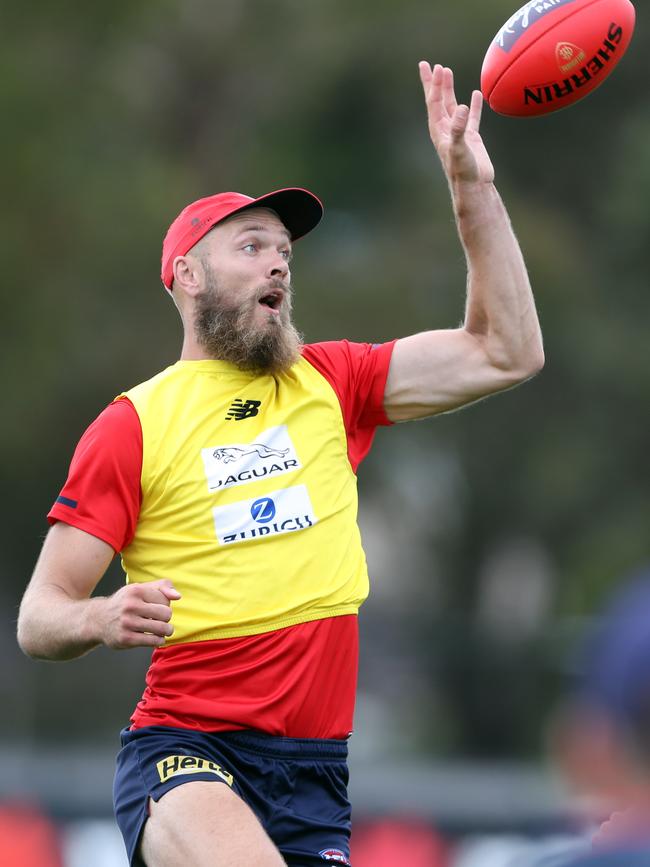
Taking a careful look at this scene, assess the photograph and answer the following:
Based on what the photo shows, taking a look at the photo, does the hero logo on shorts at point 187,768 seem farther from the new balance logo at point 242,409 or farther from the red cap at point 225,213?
the red cap at point 225,213

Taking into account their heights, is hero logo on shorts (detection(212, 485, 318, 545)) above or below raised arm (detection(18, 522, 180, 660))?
above

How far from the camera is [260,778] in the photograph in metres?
5.21

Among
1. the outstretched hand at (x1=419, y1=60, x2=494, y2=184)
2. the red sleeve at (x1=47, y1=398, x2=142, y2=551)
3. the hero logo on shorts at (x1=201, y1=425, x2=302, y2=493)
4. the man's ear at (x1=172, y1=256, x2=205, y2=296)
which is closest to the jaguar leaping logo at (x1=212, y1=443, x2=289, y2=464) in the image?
the hero logo on shorts at (x1=201, y1=425, x2=302, y2=493)

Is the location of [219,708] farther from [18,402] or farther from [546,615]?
[546,615]

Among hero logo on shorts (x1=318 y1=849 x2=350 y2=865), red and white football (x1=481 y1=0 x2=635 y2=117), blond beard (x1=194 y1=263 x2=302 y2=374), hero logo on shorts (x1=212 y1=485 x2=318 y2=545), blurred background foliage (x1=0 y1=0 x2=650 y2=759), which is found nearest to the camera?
hero logo on shorts (x1=318 y1=849 x2=350 y2=865)

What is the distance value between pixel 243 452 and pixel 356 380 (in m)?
0.61

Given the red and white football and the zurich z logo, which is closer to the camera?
the zurich z logo

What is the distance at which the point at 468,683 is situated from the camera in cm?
1524

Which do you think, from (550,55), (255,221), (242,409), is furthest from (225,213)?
(550,55)

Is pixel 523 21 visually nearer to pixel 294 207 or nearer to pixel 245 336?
pixel 294 207

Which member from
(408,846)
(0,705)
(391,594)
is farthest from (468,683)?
(391,594)

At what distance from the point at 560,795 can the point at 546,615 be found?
56.4 feet

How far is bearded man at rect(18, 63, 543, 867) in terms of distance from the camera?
5.06m

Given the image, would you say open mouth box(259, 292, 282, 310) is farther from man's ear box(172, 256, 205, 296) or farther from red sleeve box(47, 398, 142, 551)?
red sleeve box(47, 398, 142, 551)
